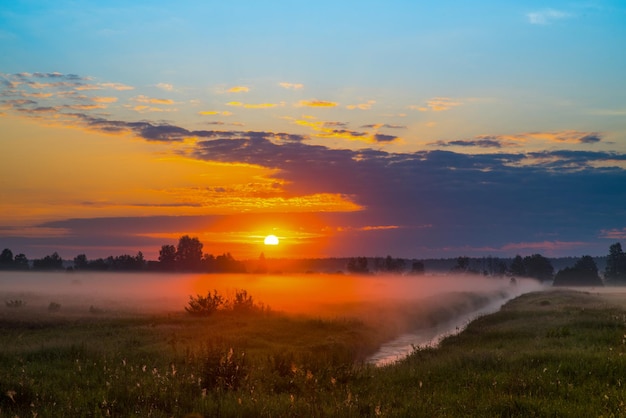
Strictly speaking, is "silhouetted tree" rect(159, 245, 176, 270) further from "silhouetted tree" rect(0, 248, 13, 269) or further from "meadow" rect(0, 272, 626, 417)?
"meadow" rect(0, 272, 626, 417)

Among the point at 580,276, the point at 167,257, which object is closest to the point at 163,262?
the point at 167,257

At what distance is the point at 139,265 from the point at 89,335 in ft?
505

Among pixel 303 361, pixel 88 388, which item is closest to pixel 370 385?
pixel 303 361

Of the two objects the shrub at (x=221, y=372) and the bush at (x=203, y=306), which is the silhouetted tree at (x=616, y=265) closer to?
the bush at (x=203, y=306)

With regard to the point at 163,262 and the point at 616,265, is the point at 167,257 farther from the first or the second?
the point at 616,265

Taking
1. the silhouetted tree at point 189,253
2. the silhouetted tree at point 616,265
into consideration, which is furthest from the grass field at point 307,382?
the silhouetted tree at point 616,265

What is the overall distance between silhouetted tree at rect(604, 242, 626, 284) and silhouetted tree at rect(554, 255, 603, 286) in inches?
425

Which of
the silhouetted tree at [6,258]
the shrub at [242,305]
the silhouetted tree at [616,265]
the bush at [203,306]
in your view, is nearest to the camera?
the bush at [203,306]

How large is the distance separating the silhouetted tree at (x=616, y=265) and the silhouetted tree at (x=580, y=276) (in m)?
10.8

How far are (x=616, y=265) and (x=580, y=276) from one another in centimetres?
2452

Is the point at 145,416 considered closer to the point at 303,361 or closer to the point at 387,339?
the point at 303,361

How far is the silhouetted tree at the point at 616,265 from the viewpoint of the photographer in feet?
596

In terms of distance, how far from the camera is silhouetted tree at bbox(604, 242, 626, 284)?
7156 inches

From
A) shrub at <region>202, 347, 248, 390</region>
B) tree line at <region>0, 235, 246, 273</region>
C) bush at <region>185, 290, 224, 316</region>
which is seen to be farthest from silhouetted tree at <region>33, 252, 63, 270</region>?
shrub at <region>202, 347, 248, 390</region>
